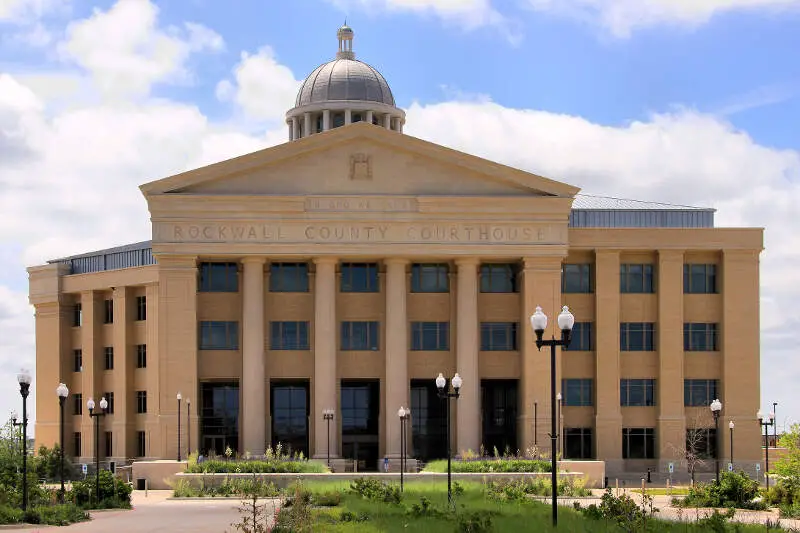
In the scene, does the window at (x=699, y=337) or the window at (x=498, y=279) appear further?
the window at (x=699, y=337)

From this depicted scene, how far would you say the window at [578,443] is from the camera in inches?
3000

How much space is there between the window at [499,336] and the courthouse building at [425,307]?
0.40 ft

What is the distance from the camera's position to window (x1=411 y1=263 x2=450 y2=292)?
75.5 meters

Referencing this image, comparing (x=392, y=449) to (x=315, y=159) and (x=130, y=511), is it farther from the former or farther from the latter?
→ (x=130, y=511)

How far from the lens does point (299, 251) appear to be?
236ft

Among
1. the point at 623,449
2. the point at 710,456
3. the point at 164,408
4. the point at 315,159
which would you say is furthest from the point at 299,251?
the point at 710,456

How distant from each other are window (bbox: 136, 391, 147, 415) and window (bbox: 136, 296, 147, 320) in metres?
5.04

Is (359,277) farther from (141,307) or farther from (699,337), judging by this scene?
(699,337)

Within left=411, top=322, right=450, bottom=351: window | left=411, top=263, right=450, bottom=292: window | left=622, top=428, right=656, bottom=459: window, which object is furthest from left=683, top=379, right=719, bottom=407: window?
left=411, top=263, right=450, bottom=292: window

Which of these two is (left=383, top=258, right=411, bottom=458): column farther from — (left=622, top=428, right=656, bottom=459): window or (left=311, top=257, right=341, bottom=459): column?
(left=622, top=428, right=656, bottom=459): window

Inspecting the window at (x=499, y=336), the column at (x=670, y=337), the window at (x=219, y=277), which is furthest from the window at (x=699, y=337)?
the window at (x=219, y=277)

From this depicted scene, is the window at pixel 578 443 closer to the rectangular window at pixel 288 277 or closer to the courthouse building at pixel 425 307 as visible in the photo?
the courthouse building at pixel 425 307

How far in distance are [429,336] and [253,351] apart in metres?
10.7

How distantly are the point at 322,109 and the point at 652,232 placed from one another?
108ft
